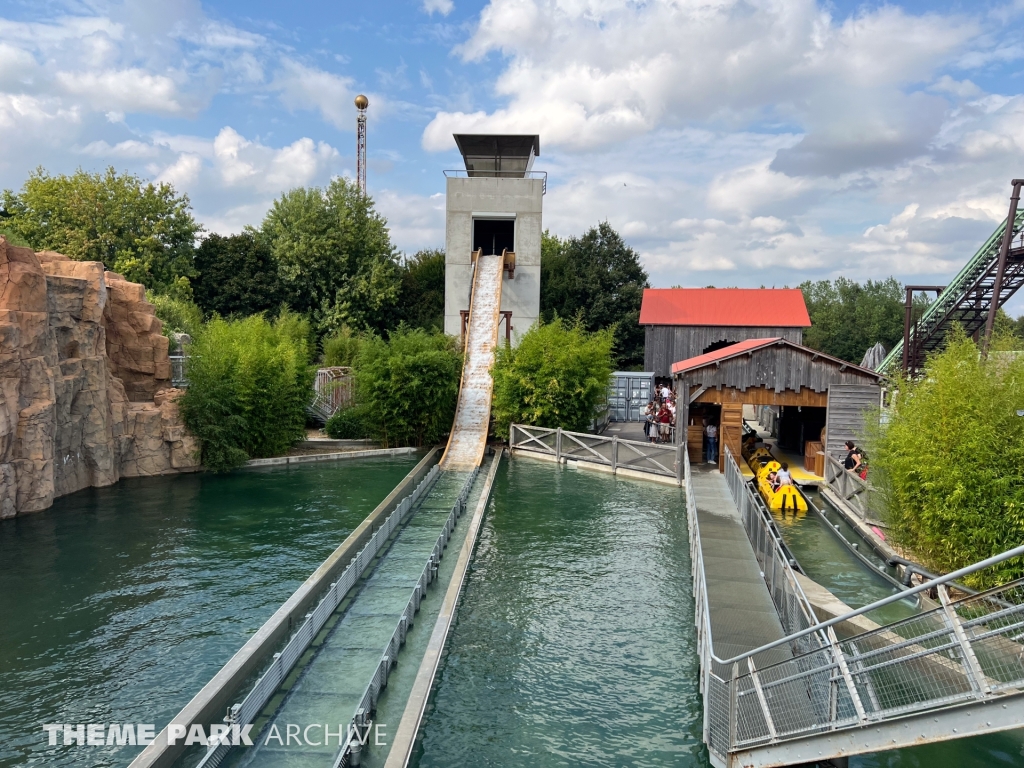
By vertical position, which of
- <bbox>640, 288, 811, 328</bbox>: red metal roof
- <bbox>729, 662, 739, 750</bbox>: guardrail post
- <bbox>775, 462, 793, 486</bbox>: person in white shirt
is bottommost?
<bbox>729, 662, 739, 750</bbox>: guardrail post

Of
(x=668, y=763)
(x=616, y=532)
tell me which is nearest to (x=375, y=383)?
(x=616, y=532)

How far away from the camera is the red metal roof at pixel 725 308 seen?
34.1 m

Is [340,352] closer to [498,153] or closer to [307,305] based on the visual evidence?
[307,305]

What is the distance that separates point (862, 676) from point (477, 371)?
22.2 m

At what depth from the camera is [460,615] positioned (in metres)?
11.0

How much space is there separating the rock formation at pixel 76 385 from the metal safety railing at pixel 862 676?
48.0 ft

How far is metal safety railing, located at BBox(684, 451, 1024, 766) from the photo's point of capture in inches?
213

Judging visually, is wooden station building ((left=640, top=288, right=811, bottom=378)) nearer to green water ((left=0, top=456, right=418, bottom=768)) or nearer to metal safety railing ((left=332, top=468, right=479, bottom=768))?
green water ((left=0, top=456, right=418, bottom=768))

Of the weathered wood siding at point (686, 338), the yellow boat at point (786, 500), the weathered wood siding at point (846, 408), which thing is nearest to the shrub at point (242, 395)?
the yellow boat at point (786, 500)

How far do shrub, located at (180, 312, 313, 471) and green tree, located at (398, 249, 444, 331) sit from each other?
16.1 meters

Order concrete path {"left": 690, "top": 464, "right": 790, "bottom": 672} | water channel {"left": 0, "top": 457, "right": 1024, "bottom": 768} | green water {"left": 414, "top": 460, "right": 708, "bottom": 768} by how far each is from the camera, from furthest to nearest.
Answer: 1. concrete path {"left": 690, "top": 464, "right": 790, "bottom": 672}
2. water channel {"left": 0, "top": 457, "right": 1024, "bottom": 768}
3. green water {"left": 414, "top": 460, "right": 708, "bottom": 768}

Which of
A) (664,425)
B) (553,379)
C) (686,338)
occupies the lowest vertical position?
(664,425)

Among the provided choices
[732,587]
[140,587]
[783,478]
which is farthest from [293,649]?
[783,478]

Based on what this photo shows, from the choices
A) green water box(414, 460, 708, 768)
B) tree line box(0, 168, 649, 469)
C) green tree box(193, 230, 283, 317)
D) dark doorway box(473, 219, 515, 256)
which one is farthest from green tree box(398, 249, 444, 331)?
green water box(414, 460, 708, 768)
